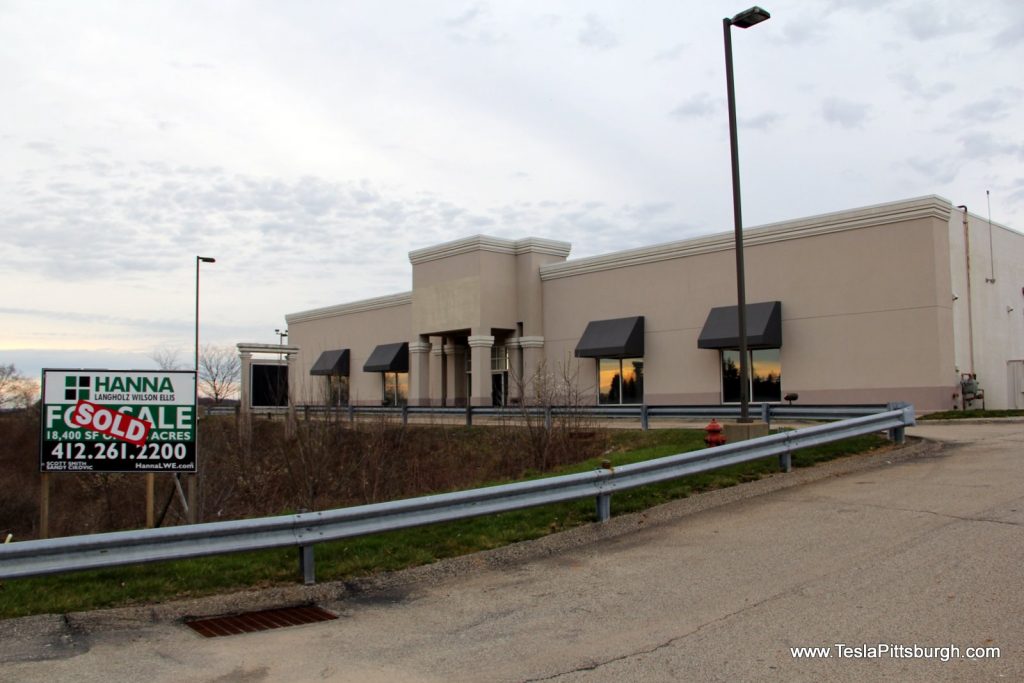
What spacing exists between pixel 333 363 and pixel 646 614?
43.6m

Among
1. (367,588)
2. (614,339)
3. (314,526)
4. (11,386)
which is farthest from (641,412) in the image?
(11,386)

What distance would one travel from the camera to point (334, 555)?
8.23 meters

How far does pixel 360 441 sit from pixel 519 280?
1760 cm

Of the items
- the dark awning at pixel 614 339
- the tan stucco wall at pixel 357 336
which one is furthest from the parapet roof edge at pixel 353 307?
the dark awning at pixel 614 339

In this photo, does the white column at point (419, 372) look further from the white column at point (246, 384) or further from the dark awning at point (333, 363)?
the dark awning at point (333, 363)

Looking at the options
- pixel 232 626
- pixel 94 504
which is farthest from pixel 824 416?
pixel 94 504

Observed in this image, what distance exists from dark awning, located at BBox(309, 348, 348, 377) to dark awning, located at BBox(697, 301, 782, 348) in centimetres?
2469

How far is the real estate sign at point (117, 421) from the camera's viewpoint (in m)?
9.61

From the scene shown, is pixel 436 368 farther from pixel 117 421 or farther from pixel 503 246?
pixel 117 421

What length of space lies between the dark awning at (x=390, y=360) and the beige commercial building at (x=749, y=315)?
93.7 inches

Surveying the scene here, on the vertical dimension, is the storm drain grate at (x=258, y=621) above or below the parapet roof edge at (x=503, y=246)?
below

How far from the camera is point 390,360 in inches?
1682

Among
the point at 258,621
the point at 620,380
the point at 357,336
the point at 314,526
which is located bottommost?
the point at 258,621

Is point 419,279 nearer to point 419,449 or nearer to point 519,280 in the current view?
point 519,280
